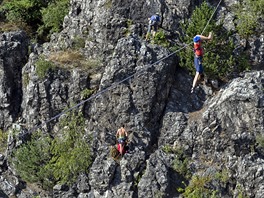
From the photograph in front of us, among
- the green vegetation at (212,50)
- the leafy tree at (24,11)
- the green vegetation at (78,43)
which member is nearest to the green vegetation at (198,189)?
the green vegetation at (212,50)

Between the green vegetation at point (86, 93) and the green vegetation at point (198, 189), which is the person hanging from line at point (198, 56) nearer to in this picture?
the green vegetation at point (198, 189)

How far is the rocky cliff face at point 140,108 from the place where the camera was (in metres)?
17.0

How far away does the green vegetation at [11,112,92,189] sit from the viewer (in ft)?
58.0

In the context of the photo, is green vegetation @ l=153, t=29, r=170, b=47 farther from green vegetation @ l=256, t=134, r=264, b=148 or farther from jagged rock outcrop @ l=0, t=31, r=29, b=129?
jagged rock outcrop @ l=0, t=31, r=29, b=129

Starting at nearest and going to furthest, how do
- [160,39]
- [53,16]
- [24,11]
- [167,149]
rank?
[167,149] → [160,39] → [53,16] → [24,11]

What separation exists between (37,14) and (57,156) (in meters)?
7.57

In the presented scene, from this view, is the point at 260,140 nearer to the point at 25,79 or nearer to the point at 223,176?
the point at 223,176

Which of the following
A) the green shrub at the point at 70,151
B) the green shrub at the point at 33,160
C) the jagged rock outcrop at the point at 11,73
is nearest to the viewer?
the green shrub at the point at 70,151

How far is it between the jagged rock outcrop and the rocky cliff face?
0.04 m

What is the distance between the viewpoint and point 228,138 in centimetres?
1720

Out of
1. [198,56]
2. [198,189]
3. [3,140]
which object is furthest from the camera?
[3,140]

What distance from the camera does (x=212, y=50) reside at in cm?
1827

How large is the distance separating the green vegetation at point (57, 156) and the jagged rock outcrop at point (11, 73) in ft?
5.09

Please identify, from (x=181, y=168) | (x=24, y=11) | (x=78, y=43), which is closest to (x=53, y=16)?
(x=24, y=11)
